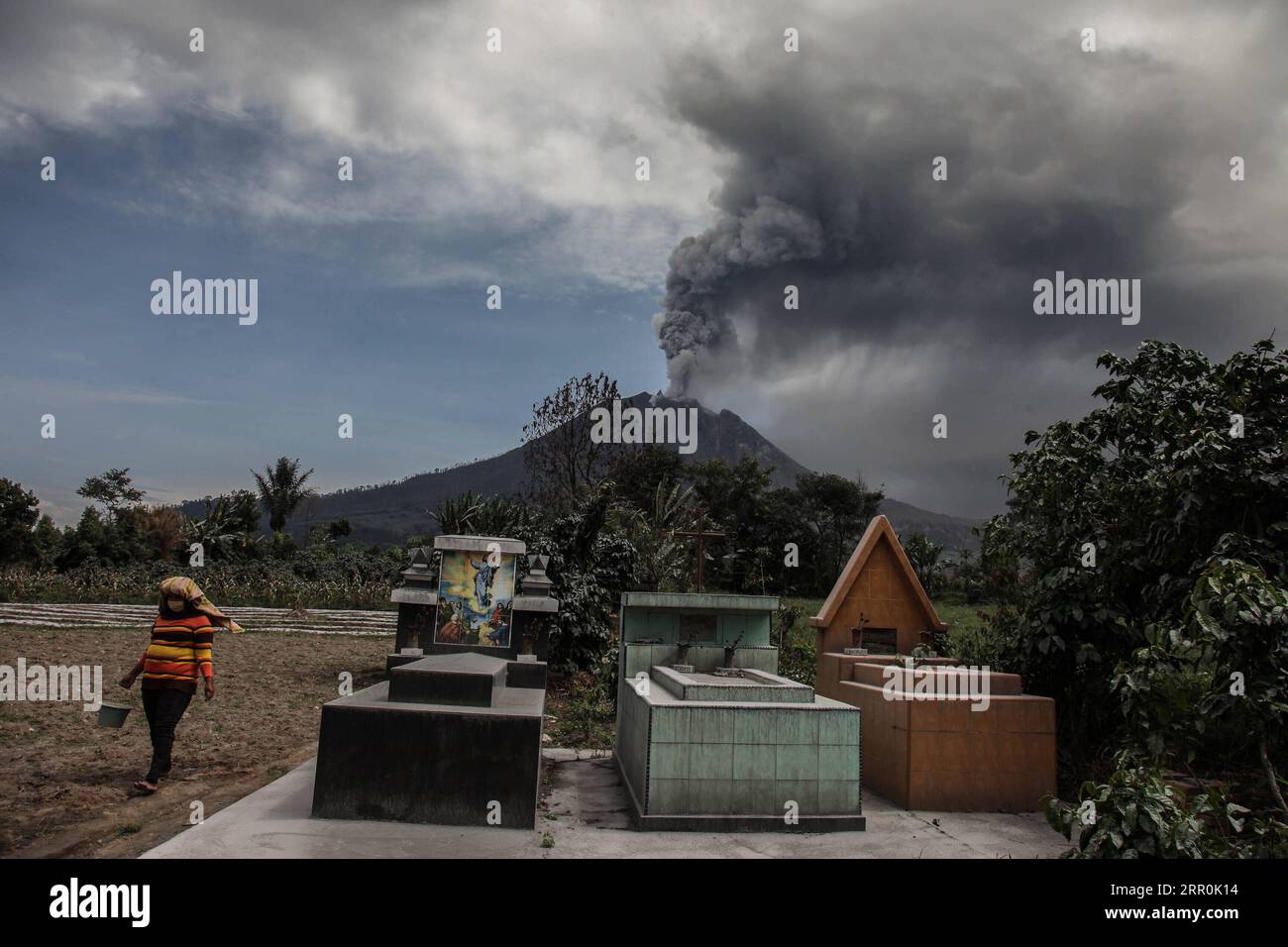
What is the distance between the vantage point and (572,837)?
7.09m

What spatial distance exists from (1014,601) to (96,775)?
10805 millimetres

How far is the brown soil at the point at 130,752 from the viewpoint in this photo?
645 centimetres

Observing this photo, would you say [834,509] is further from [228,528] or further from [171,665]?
[171,665]

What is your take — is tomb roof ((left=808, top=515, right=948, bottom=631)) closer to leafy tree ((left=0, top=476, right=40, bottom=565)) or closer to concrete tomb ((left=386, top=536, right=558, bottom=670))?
concrete tomb ((left=386, top=536, right=558, bottom=670))

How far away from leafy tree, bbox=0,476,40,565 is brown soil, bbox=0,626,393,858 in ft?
67.6

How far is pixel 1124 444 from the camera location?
10234 mm

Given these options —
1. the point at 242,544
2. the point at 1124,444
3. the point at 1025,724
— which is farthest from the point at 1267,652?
the point at 242,544

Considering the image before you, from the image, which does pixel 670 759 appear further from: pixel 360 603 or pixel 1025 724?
pixel 360 603

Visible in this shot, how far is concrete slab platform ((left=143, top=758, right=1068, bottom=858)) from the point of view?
6211mm

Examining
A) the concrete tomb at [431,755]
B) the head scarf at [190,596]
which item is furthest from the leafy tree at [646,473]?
the concrete tomb at [431,755]

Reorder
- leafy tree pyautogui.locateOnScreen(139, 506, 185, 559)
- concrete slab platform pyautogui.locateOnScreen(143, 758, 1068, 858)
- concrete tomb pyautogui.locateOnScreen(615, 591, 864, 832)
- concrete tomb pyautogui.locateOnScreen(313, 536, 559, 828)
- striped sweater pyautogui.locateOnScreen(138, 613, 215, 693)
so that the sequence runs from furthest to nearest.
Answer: leafy tree pyautogui.locateOnScreen(139, 506, 185, 559), concrete tomb pyautogui.locateOnScreen(615, 591, 864, 832), striped sweater pyautogui.locateOnScreen(138, 613, 215, 693), concrete tomb pyautogui.locateOnScreen(313, 536, 559, 828), concrete slab platform pyautogui.locateOnScreen(143, 758, 1068, 858)

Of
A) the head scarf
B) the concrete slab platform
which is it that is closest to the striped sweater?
the head scarf

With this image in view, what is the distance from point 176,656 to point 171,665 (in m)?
0.09

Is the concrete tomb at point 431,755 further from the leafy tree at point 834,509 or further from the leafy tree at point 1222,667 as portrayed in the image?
the leafy tree at point 834,509
